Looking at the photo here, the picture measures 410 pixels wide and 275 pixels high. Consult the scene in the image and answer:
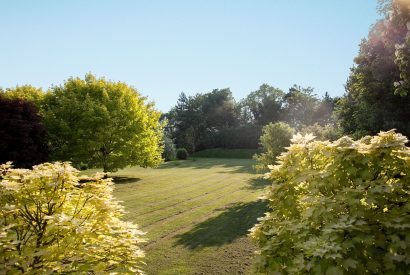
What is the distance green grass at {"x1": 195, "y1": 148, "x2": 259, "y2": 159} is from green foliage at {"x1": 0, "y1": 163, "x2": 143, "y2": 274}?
2392 inches

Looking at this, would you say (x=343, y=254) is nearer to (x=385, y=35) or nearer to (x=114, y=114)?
(x=385, y=35)

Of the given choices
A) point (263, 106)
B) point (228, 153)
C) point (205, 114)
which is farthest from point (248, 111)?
point (228, 153)

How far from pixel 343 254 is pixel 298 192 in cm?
173

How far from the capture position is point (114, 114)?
2795 cm

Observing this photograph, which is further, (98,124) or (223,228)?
(98,124)

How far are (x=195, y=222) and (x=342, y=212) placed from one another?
11571 millimetres

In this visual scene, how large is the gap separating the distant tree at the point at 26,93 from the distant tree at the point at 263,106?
6252cm

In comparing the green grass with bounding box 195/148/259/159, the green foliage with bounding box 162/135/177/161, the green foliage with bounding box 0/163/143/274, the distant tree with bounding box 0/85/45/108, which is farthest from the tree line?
the green foliage with bounding box 0/163/143/274

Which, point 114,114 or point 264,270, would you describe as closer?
point 264,270

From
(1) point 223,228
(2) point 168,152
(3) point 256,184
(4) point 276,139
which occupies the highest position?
(2) point 168,152

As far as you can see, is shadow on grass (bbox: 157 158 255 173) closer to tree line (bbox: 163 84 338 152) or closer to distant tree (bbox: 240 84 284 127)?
tree line (bbox: 163 84 338 152)

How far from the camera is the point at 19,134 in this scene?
73.6 ft

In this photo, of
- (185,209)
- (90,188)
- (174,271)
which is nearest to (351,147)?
(90,188)

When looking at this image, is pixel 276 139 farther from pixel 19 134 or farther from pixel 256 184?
pixel 19 134
